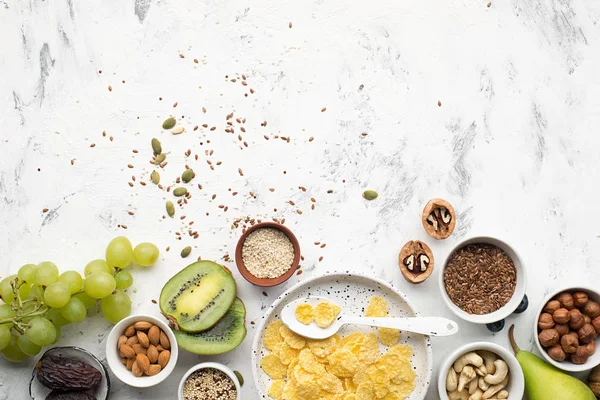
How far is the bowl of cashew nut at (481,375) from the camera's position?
6.46ft

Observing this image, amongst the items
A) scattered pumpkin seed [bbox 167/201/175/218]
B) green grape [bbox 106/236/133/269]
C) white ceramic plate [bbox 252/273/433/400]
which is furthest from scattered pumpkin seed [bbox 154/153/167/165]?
white ceramic plate [bbox 252/273/433/400]

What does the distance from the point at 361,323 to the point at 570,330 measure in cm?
62

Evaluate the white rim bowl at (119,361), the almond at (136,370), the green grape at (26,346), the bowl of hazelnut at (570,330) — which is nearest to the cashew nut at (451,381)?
the bowl of hazelnut at (570,330)

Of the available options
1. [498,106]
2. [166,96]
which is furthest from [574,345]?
[166,96]

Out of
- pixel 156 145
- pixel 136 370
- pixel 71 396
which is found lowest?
pixel 71 396

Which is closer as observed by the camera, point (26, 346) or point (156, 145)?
point (26, 346)

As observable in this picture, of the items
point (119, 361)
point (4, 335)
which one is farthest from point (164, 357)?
point (4, 335)

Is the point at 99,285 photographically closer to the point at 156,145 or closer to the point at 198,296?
the point at 198,296

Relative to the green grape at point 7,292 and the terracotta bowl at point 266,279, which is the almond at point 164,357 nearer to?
the terracotta bowl at point 266,279

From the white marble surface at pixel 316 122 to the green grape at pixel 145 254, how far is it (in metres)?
0.05

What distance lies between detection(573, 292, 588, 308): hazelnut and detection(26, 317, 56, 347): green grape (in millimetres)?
1526

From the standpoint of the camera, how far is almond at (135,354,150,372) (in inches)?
77.8

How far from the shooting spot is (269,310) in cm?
200

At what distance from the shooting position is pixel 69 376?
196 cm
